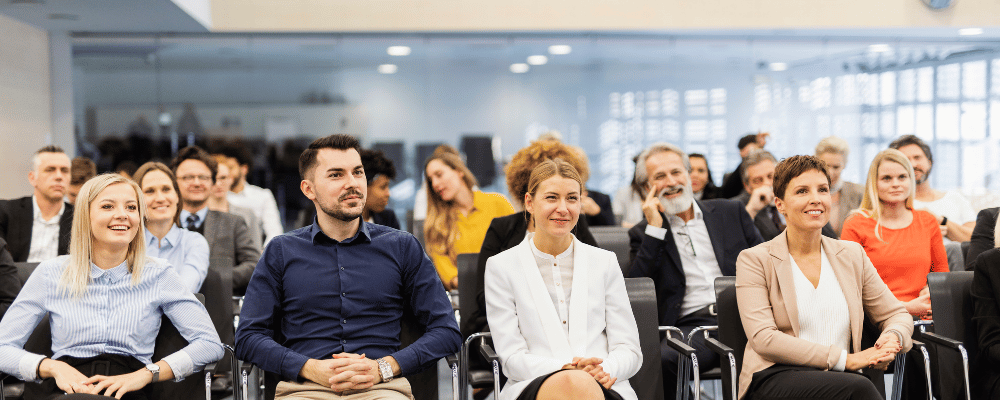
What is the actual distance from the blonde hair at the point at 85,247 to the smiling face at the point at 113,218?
0.02 metres

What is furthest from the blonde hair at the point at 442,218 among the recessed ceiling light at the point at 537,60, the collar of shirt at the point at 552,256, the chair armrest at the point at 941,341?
the recessed ceiling light at the point at 537,60

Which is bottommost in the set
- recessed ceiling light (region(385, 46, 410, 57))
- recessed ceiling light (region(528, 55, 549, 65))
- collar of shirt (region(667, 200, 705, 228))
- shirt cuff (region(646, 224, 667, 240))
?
shirt cuff (region(646, 224, 667, 240))

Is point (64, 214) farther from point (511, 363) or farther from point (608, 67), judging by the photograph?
point (608, 67)

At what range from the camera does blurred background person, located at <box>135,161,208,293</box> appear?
11.6ft

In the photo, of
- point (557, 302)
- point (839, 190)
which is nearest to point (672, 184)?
point (557, 302)

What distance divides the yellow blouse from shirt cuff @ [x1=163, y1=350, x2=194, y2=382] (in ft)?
6.05

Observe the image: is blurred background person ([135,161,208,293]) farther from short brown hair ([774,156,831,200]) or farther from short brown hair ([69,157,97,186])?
short brown hair ([774,156,831,200])

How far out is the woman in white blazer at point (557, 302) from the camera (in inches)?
106

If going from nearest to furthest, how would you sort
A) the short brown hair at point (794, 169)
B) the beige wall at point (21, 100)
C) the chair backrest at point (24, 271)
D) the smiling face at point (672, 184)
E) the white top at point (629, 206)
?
the short brown hair at point (794, 169)
the chair backrest at point (24, 271)
the smiling face at point (672, 184)
the white top at point (629, 206)
the beige wall at point (21, 100)

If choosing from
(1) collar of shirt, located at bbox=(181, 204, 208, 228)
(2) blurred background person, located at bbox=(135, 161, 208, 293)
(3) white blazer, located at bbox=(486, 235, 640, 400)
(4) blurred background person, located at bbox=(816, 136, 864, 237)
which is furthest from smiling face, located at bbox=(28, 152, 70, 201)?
(4) blurred background person, located at bbox=(816, 136, 864, 237)

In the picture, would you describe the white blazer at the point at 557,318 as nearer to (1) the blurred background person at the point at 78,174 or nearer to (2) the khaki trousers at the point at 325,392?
(2) the khaki trousers at the point at 325,392

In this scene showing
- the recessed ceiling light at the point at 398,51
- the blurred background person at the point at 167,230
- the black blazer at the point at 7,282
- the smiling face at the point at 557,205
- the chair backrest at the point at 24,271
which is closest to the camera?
the smiling face at the point at 557,205

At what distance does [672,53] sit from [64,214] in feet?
19.2

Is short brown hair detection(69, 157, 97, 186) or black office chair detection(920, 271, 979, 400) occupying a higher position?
short brown hair detection(69, 157, 97, 186)
